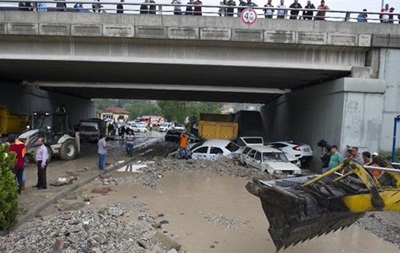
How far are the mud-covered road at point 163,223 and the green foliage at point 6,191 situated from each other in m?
0.32

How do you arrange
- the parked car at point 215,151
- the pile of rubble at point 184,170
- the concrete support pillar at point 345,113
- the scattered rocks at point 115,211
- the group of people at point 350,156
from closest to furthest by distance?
1. the group of people at point 350,156
2. the scattered rocks at point 115,211
3. the pile of rubble at point 184,170
4. the concrete support pillar at point 345,113
5. the parked car at point 215,151

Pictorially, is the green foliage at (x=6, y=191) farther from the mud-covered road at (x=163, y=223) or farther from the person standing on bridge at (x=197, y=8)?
the person standing on bridge at (x=197, y=8)

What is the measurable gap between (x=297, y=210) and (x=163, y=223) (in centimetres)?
429

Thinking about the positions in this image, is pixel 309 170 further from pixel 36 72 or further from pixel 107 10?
pixel 36 72

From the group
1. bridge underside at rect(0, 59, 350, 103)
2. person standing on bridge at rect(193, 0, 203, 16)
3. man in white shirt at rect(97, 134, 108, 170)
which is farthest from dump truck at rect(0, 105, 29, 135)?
person standing on bridge at rect(193, 0, 203, 16)

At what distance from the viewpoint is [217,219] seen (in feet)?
32.1

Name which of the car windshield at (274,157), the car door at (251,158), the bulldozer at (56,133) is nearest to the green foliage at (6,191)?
the bulldozer at (56,133)

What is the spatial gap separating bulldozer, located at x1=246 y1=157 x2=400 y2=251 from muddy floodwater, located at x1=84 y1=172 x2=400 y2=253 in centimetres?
198

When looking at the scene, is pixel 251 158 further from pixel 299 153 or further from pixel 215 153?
pixel 299 153

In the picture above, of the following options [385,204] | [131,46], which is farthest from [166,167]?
[385,204]

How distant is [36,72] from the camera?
23.1 metres

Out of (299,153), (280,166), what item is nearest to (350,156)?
(280,166)

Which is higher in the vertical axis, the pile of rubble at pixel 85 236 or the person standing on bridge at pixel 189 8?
the person standing on bridge at pixel 189 8

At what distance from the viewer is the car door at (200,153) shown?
19.6m
